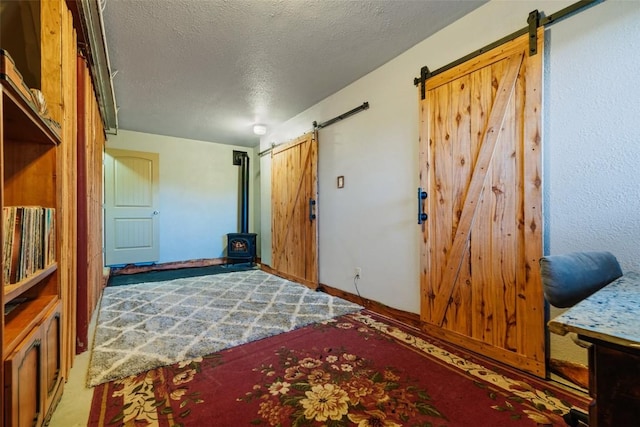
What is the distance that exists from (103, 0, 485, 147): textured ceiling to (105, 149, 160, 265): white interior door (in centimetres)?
146

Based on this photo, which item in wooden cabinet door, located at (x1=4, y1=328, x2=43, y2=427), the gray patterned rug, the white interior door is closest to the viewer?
wooden cabinet door, located at (x1=4, y1=328, x2=43, y2=427)

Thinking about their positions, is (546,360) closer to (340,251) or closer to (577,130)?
(577,130)

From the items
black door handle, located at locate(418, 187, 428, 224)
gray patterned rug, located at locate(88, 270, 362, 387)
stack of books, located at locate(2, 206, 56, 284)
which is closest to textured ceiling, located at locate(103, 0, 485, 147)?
black door handle, located at locate(418, 187, 428, 224)

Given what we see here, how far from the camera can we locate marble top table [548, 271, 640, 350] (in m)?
0.57

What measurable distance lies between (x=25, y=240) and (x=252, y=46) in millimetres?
2197

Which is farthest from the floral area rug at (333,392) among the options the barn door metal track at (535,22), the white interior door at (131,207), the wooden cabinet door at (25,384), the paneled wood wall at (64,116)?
the white interior door at (131,207)

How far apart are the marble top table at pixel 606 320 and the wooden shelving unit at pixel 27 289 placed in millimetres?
1501

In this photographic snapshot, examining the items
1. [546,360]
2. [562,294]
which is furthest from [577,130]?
[546,360]

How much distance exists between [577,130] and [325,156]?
249 cm

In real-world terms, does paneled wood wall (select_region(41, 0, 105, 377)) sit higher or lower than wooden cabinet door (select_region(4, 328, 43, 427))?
higher

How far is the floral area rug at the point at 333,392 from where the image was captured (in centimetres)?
134

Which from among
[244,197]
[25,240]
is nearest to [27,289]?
[25,240]

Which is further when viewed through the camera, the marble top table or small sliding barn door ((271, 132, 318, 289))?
small sliding barn door ((271, 132, 318, 289))

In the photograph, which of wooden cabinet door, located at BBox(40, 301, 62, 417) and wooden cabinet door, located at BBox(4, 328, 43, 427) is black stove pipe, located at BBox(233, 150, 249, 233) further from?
wooden cabinet door, located at BBox(4, 328, 43, 427)
